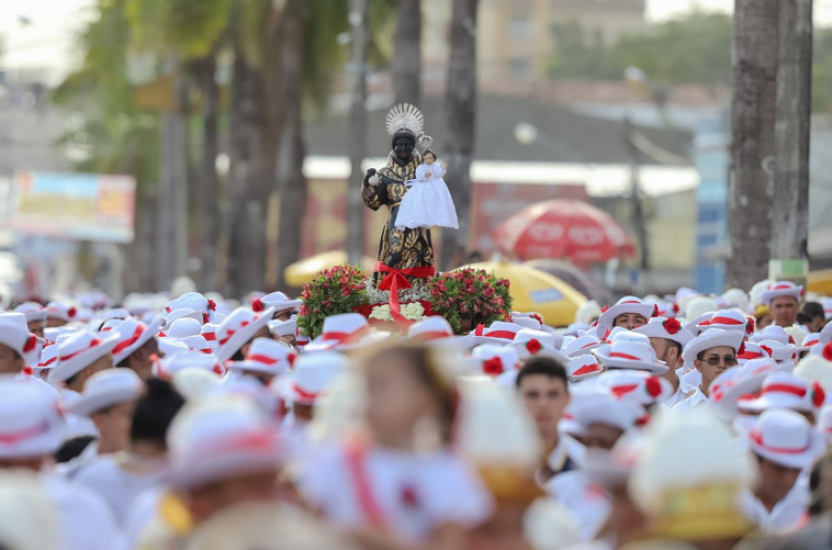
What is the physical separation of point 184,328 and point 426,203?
2.33 m

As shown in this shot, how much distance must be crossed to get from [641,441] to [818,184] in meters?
24.3

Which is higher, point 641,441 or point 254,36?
point 254,36

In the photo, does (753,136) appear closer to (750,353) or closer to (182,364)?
(750,353)

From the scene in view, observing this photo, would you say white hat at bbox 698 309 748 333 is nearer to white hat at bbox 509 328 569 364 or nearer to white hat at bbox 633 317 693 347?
white hat at bbox 633 317 693 347

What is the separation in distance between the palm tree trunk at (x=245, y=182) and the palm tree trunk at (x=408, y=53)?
935cm

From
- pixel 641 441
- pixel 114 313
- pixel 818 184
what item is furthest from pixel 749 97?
pixel 641 441

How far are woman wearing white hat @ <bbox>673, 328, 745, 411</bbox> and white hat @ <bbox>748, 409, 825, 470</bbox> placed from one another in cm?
405

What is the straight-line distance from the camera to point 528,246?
30.4 m

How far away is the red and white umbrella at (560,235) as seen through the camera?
30141 millimetres

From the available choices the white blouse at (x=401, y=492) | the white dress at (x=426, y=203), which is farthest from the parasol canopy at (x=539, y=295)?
the white blouse at (x=401, y=492)

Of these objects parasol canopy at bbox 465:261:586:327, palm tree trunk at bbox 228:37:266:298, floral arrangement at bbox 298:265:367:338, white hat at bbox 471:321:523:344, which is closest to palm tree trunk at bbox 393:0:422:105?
parasol canopy at bbox 465:261:586:327

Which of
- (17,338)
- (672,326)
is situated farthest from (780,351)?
(17,338)

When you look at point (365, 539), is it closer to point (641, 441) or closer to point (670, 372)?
point (641, 441)

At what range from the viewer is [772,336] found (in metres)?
13.2
